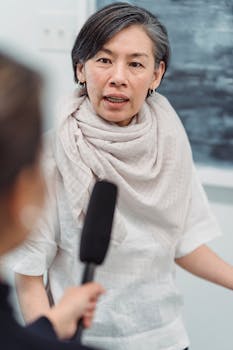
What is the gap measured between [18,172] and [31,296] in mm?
737

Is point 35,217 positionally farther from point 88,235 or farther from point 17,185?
point 88,235

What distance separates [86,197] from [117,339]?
31 centimetres

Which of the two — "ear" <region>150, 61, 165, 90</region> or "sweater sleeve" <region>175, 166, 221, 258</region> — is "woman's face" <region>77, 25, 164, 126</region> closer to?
"ear" <region>150, 61, 165, 90</region>

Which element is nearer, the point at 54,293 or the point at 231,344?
the point at 54,293

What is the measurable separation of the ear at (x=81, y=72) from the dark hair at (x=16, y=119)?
2.44 ft

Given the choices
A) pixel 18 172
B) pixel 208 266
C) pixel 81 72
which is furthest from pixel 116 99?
pixel 18 172

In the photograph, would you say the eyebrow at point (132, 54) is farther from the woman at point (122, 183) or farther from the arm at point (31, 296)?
the arm at point (31, 296)

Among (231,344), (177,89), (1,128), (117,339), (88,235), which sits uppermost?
(1,128)

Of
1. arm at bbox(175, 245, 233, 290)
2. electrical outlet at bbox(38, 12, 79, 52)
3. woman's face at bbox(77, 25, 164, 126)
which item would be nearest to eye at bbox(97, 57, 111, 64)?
woman's face at bbox(77, 25, 164, 126)

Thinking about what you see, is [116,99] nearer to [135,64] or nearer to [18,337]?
[135,64]

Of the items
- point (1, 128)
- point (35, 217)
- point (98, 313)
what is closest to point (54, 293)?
point (98, 313)

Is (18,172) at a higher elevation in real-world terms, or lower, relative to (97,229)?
higher

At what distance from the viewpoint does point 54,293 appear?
54.2 inches

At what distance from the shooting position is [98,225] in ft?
3.07
